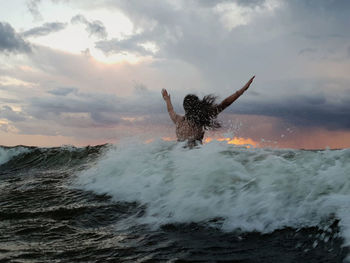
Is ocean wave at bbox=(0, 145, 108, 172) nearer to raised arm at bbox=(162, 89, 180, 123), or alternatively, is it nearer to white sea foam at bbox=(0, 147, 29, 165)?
white sea foam at bbox=(0, 147, 29, 165)

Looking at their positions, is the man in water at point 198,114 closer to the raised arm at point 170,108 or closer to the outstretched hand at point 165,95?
the raised arm at point 170,108

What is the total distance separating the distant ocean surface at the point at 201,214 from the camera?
2.75 meters

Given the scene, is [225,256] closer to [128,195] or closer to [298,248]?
[298,248]

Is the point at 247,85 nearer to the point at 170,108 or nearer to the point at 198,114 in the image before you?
the point at 198,114

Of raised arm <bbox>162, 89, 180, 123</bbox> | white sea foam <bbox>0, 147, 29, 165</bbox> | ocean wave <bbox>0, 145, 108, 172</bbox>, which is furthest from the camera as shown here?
white sea foam <bbox>0, 147, 29, 165</bbox>

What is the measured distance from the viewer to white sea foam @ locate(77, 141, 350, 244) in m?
3.24

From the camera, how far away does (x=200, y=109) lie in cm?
706

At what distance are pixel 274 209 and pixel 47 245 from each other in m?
2.38

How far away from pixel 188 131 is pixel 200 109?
1.88ft

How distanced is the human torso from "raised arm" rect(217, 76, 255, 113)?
0.67m

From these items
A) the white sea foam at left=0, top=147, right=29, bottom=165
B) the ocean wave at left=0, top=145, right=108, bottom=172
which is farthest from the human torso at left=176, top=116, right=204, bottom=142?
the white sea foam at left=0, top=147, right=29, bottom=165

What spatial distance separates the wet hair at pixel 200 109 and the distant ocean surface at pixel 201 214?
178cm

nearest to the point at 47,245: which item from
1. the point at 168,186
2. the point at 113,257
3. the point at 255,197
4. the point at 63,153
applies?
the point at 113,257

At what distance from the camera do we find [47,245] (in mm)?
3082
